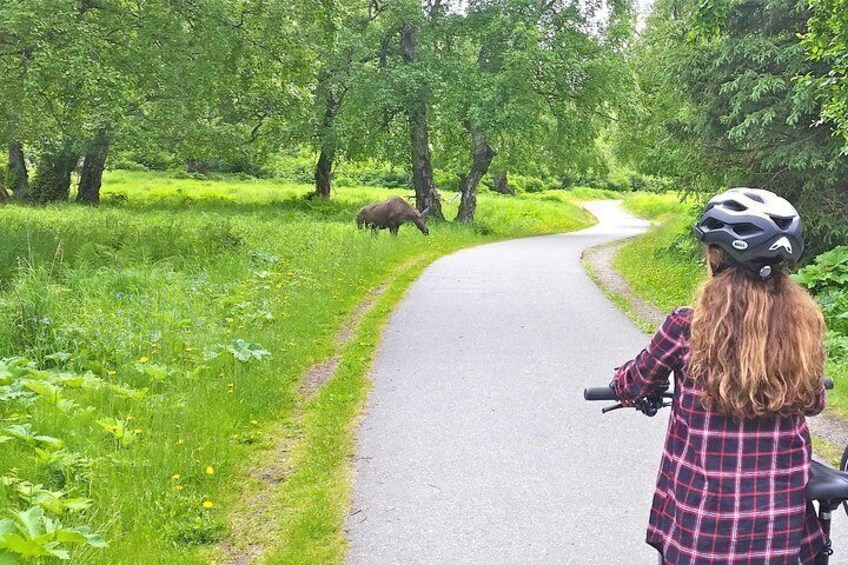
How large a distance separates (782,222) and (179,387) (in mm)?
5176

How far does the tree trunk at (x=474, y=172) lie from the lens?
89.7ft

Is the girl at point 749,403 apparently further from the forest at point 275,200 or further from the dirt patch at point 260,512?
the dirt patch at point 260,512

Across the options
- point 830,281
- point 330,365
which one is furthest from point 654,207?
point 330,365

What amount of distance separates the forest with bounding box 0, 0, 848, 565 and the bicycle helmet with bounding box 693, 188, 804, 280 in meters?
2.75

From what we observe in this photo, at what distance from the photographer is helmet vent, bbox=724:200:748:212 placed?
2553mm

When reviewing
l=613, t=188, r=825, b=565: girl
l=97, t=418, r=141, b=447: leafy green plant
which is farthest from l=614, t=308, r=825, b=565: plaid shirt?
l=97, t=418, r=141, b=447: leafy green plant

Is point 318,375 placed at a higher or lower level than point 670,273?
lower

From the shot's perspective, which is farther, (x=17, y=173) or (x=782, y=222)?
(x=17, y=173)

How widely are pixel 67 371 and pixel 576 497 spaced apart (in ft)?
15.5

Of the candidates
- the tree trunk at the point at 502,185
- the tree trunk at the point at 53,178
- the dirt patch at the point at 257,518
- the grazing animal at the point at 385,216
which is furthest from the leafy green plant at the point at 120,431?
the tree trunk at the point at 502,185

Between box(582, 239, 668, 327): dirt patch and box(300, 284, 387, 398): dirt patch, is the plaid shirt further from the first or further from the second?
box(582, 239, 668, 327): dirt patch

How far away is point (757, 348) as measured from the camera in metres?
2.48

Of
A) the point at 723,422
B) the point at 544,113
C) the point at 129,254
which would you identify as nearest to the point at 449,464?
the point at 723,422

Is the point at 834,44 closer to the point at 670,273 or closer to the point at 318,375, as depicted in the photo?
the point at 318,375
